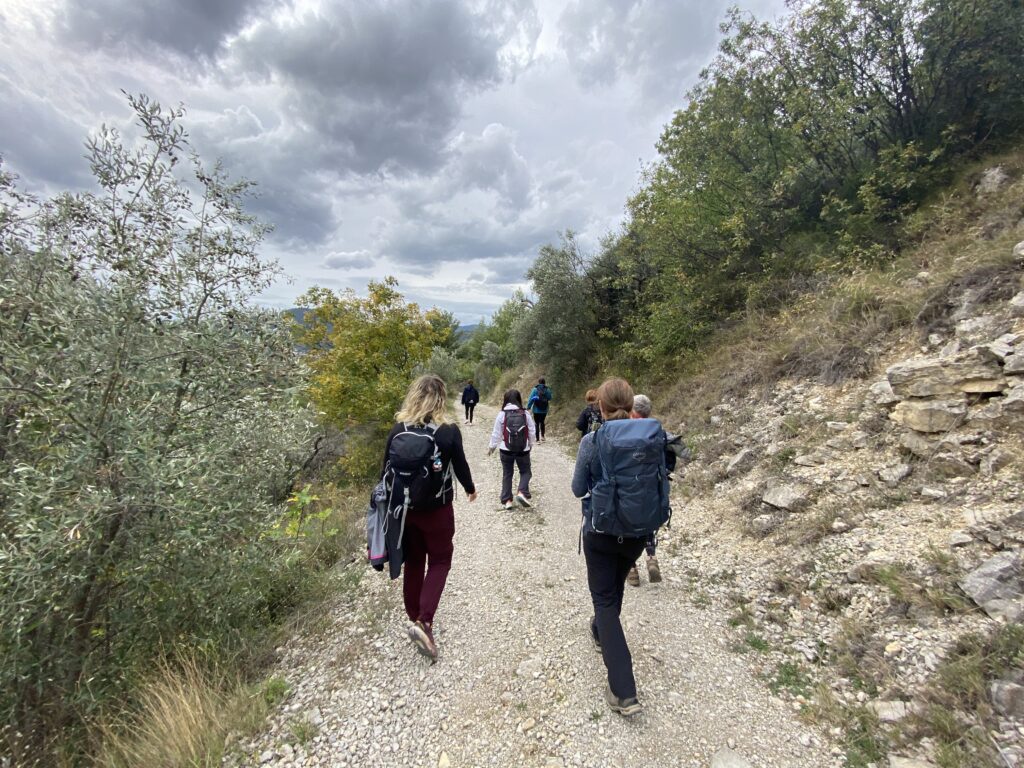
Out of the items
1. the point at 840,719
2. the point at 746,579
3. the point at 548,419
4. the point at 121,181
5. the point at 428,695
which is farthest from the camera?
the point at 548,419

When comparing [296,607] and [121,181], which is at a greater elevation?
[121,181]

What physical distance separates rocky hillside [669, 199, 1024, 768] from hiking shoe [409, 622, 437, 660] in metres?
2.66

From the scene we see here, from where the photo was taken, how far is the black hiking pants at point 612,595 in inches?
111

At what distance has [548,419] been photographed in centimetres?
1593

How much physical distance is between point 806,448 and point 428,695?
18.0 feet

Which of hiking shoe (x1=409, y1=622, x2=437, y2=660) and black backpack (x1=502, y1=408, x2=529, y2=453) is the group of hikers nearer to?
hiking shoe (x1=409, y1=622, x2=437, y2=660)

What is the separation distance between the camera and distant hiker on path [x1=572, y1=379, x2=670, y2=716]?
273cm

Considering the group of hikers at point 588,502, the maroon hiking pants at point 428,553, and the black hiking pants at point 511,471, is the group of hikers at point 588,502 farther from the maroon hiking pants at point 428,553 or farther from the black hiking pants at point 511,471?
the black hiking pants at point 511,471

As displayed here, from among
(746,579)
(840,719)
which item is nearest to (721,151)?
(746,579)

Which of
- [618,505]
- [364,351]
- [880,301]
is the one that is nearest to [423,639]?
[618,505]

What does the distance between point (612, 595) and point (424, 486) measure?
5.40ft

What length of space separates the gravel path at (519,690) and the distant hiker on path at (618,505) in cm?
32

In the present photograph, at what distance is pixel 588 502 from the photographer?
321cm

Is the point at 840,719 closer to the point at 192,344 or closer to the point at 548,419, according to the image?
the point at 192,344
